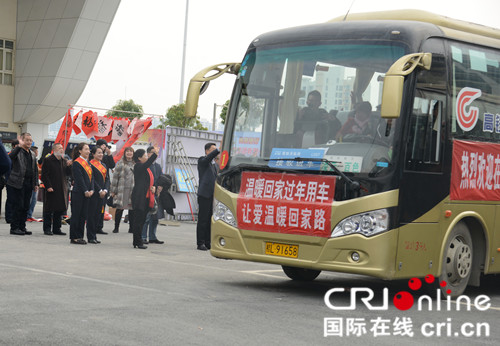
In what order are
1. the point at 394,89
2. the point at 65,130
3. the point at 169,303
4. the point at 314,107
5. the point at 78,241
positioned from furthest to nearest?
the point at 65,130
the point at 78,241
the point at 314,107
the point at 394,89
the point at 169,303

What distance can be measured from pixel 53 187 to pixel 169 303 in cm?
915

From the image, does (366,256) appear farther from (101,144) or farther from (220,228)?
(101,144)

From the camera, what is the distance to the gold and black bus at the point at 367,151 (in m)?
9.77

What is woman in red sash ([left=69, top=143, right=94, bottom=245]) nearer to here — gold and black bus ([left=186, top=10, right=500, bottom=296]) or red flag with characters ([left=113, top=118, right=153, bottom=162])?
gold and black bus ([left=186, top=10, right=500, bottom=296])

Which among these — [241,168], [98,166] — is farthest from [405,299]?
[98,166]

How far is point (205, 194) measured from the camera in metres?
16.6

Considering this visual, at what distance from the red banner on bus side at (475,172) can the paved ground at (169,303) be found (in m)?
Answer: 1.32

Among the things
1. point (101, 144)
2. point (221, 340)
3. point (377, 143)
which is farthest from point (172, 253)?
point (221, 340)

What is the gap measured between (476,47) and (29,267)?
6.21 metres

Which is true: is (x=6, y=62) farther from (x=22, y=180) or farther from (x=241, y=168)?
(x=241, y=168)

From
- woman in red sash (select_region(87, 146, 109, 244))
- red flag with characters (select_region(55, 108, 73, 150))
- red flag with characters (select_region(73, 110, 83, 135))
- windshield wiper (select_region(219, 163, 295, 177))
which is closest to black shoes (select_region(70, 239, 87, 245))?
woman in red sash (select_region(87, 146, 109, 244))

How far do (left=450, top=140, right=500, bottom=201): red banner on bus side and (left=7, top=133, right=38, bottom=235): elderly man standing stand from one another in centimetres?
930

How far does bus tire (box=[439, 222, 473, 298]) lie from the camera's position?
411 inches

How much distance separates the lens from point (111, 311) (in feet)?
27.2
